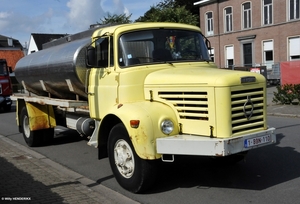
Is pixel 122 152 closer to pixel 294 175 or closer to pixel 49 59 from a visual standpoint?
pixel 294 175

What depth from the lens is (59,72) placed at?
325 inches

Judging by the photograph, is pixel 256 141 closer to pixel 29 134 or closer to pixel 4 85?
pixel 29 134

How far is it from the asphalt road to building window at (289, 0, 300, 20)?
2492 cm

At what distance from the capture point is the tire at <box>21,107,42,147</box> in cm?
1017

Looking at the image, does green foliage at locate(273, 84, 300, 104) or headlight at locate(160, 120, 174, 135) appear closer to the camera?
headlight at locate(160, 120, 174, 135)

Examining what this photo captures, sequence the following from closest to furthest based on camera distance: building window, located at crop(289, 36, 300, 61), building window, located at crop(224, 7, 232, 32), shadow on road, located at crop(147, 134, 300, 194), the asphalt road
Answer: the asphalt road < shadow on road, located at crop(147, 134, 300, 194) < building window, located at crop(289, 36, 300, 61) < building window, located at crop(224, 7, 232, 32)

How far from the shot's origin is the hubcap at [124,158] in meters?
5.89

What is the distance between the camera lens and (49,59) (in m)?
8.99

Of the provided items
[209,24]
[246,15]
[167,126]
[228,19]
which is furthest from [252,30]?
[167,126]

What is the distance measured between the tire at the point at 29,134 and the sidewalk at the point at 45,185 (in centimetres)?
165

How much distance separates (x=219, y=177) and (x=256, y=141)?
4.53ft

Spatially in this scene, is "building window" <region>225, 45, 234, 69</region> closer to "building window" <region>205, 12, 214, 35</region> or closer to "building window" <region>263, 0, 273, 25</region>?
"building window" <region>205, 12, 214, 35</region>

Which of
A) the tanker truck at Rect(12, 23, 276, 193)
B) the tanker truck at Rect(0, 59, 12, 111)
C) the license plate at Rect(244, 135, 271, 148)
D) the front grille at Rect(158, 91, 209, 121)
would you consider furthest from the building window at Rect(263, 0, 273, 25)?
the front grille at Rect(158, 91, 209, 121)

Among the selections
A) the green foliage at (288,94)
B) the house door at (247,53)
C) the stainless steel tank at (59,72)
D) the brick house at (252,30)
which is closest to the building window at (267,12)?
the brick house at (252,30)
